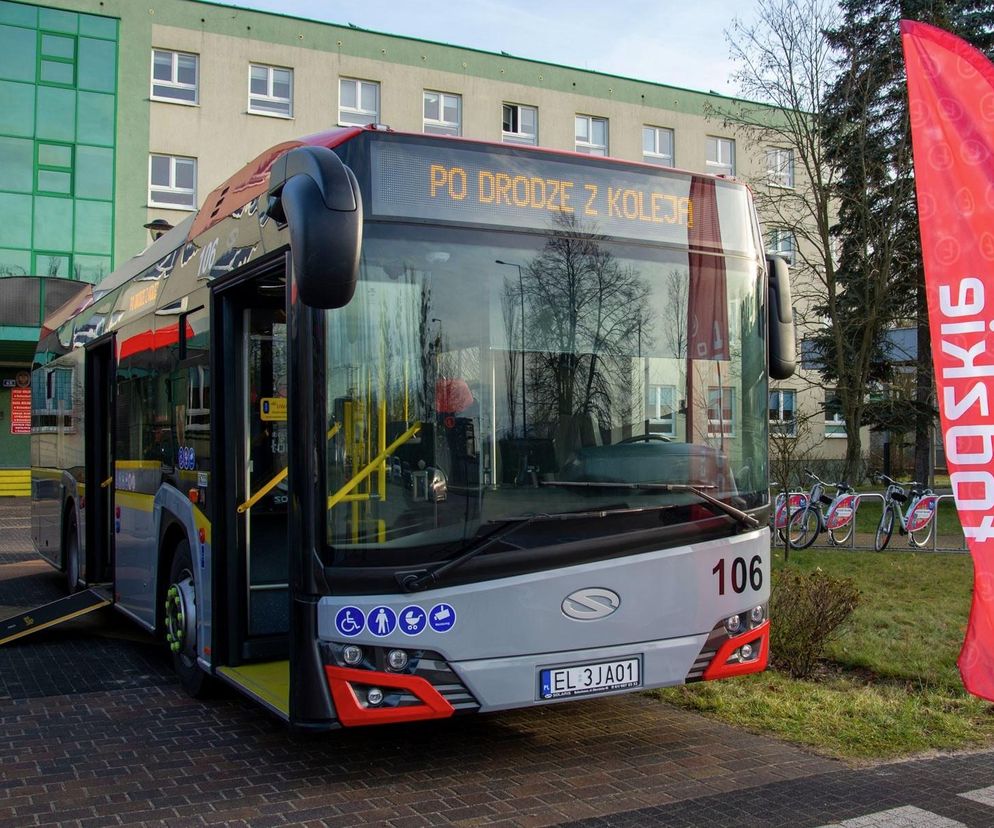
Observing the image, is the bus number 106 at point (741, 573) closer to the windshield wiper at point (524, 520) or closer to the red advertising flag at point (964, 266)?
the windshield wiper at point (524, 520)

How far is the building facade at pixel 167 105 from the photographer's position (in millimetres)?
30609

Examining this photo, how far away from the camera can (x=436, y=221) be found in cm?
524

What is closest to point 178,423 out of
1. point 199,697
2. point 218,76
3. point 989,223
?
point 199,697

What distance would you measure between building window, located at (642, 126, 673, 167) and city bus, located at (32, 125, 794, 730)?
34.0 meters

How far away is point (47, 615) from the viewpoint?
891 centimetres

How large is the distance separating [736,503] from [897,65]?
1977 centimetres

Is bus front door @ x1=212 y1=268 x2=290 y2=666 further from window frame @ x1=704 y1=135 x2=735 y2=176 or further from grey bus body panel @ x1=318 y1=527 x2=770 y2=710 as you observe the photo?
window frame @ x1=704 y1=135 x2=735 y2=176

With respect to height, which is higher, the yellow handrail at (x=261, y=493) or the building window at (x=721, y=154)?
the building window at (x=721, y=154)

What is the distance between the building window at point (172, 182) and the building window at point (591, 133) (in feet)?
42.9

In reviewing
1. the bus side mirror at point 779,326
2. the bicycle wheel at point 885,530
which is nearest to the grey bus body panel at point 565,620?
the bus side mirror at point 779,326

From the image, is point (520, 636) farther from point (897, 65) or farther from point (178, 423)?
point (897, 65)

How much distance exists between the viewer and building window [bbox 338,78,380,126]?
3466cm

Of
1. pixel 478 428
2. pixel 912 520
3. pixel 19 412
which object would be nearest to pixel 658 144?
pixel 19 412

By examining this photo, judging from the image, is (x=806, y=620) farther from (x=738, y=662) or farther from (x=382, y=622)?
(x=382, y=622)
